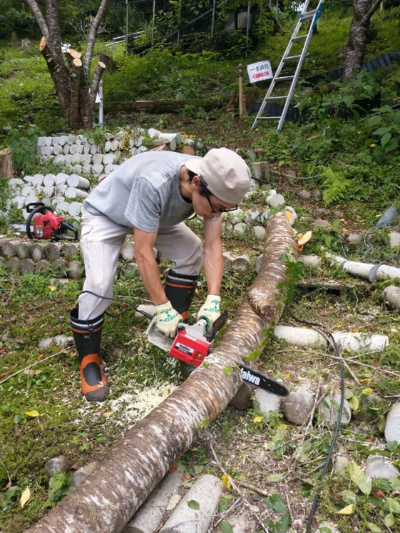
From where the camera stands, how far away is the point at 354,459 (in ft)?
6.98

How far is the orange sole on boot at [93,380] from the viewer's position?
2.74m

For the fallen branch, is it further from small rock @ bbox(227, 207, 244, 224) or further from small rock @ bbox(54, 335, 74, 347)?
small rock @ bbox(227, 207, 244, 224)

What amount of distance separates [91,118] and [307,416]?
626cm

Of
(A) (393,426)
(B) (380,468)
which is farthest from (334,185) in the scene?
(B) (380,468)

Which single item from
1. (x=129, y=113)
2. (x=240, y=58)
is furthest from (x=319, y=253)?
(x=240, y=58)

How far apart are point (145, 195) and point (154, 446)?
1.24 m

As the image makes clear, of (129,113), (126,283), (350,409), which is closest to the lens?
(350,409)

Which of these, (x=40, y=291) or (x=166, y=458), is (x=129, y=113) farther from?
(x=166, y=458)

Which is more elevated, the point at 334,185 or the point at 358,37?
the point at 358,37

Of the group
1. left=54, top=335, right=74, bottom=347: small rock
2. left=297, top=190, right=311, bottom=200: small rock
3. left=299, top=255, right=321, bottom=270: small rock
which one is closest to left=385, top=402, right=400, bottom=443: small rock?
left=299, top=255, right=321, bottom=270: small rock

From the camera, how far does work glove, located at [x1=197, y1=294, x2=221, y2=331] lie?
2611mm

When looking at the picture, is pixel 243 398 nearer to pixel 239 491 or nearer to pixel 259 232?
pixel 239 491

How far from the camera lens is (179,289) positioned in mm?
Result: 3047

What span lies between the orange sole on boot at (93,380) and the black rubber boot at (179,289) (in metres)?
0.62
